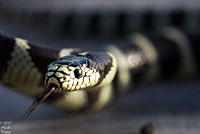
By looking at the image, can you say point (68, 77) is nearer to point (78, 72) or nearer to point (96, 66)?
point (78, 72)

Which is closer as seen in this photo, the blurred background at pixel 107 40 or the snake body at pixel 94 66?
the snake body at pixel 94 66

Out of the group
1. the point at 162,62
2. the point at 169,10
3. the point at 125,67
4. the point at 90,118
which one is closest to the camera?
the point at 90,118

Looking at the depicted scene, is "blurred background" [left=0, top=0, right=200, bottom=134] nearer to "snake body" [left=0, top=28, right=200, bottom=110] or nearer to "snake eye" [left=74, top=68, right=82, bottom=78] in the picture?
"snake body" [left=0, top=28, right=200, bottom=110]

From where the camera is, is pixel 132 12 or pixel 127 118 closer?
pixel 127 118

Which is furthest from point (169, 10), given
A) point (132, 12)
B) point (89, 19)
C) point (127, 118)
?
point (127, 118)

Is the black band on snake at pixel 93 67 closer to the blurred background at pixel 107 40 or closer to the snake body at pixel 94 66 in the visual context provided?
the snake body at pixel 94 66

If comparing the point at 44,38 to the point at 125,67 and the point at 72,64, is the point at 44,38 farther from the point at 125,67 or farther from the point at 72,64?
the point at 72,64

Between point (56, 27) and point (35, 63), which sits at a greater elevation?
point (56, 27)

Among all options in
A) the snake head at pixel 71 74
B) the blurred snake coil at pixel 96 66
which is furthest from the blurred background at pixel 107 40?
the snake head at pixel 71 74
